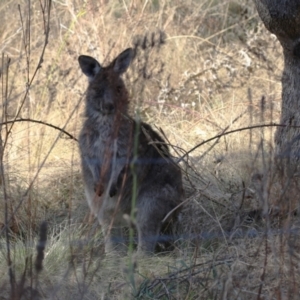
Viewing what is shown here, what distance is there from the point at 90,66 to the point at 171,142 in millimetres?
2040

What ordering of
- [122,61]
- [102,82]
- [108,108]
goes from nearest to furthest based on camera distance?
[122,61] → [102,82] → [108,108]

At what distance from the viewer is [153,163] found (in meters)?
A: 5.76

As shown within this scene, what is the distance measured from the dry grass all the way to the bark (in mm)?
196

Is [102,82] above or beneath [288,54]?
beneath

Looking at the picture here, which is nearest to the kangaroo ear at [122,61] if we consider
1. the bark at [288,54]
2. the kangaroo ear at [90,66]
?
the kangaroo ear at [90,66]

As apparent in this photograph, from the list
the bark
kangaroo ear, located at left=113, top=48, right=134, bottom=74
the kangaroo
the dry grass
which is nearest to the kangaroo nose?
the kangaroo

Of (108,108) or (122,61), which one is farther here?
(108,108)

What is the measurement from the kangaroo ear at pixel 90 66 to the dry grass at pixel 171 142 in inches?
8.7

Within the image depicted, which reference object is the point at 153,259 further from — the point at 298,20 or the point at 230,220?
the point at 298,20

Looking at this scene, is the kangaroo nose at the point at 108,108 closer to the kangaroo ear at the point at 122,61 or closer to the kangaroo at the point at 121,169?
the kangaroo at the point at 121,169

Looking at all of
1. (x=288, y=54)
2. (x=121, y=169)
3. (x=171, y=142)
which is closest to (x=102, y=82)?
(x=121, y=169)

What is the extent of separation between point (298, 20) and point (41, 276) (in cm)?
236

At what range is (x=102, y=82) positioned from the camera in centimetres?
558

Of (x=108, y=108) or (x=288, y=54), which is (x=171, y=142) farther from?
(x=288, y=54)
